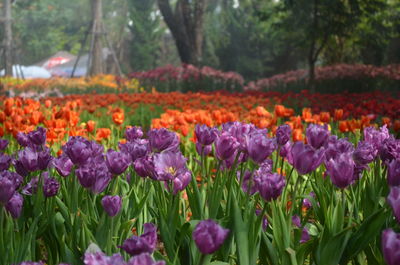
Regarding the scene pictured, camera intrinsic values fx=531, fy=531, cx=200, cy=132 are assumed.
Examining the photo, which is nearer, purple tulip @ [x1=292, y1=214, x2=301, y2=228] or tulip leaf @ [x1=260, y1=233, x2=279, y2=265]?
tulip leaf @ [x1=260, y1=233, x2=279, y2=265]

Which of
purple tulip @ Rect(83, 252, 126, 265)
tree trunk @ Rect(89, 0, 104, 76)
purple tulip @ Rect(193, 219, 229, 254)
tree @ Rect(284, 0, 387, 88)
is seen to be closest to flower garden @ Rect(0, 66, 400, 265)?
purple tulip @ Rect(193, 219, 229, 254)

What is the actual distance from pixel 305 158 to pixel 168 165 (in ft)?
1.36

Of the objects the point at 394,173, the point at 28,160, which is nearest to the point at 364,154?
the point at 394,173

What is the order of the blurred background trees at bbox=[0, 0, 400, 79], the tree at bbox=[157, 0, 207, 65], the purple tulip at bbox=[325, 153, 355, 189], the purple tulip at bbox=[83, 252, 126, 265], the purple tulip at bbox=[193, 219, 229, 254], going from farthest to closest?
the tree at bbox=[157, 0, 207, 65] < the blurred background trees at bbox=[0, 0, 400, 79] < the purple tulip at bbox=[325, 153, 355, 189] < the purple tulip at bbox=[193, 219, 229, 254] < the purple tulip at bbox=[83, 252, 126, 265]

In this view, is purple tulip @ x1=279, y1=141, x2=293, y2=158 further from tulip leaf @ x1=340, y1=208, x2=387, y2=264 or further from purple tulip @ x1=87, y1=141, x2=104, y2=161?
purple tulip @ x1=87, y1=141, x2=104, y2=161

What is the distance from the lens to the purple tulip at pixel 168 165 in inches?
62.3

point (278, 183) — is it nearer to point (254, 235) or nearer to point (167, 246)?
point (254, 235)

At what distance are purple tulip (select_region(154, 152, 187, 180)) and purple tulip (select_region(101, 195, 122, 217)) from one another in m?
0.16

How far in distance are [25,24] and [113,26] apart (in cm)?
674

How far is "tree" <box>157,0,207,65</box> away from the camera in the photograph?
15430mm

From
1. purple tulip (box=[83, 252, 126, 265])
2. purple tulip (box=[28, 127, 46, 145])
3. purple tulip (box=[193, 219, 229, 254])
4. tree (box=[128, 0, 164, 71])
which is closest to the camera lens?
purple tulip (box=[83, 252, 126, 265])

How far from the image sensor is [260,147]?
1565 millimetres

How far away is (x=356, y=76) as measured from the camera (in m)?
11.6

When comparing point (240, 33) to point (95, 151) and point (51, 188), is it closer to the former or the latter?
point (95, 151)
